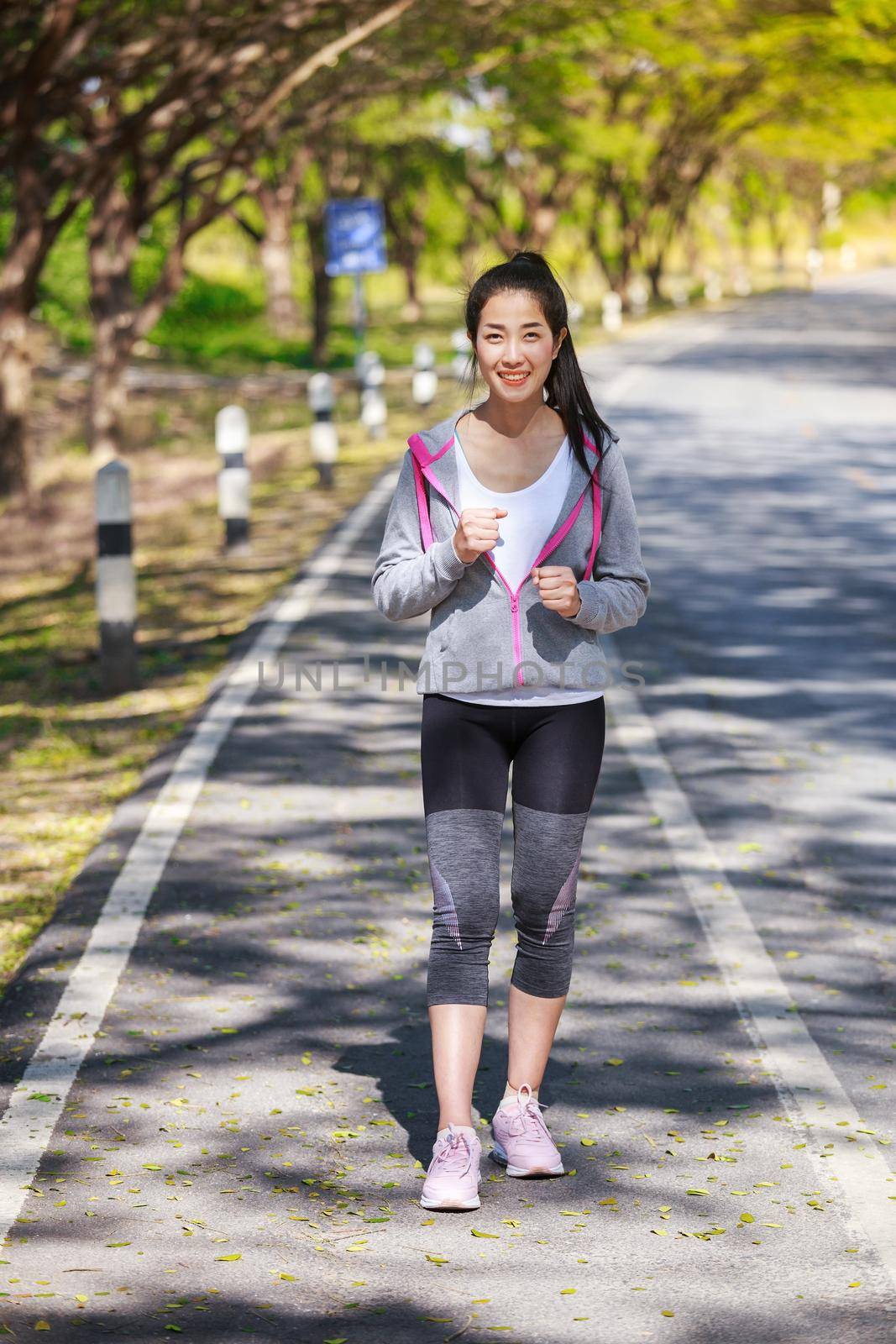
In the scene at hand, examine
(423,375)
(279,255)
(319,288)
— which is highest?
(279,255)

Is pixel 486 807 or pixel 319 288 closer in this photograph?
pixel 486 807

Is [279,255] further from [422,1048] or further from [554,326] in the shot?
[554,326]

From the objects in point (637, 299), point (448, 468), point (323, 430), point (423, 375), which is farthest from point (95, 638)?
point (637, 299)

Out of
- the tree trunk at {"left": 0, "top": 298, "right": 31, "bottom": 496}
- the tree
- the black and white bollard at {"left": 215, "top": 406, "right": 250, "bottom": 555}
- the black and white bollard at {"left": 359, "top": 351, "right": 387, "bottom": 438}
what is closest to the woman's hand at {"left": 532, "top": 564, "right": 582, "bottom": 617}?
the black and white bollard at {"left": 215, "top": 406, "right": 250, "bottom": 555}

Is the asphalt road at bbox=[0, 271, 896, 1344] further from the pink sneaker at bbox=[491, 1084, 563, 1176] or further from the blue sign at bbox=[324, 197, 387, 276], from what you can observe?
the blue sign at bbox=[324, 197, 387, 276]

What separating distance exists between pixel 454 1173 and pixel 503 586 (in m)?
1.27

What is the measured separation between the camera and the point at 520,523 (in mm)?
4109

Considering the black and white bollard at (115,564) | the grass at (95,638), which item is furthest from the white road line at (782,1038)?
the black and white bollard at (115,564)

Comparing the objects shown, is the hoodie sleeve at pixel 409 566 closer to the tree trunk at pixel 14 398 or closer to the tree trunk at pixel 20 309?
the tree trunk at pixel 20 309

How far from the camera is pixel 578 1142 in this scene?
4.46 metres

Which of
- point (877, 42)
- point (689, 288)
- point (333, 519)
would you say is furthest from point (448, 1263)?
point (689, 288)

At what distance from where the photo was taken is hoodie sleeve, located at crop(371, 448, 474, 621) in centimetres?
398

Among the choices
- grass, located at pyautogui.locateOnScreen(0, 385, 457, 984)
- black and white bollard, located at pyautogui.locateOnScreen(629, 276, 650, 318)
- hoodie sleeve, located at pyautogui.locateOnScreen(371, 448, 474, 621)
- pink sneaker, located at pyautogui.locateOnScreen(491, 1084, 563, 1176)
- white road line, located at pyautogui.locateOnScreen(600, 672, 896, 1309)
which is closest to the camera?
hoodie sleeve, located at pyautogui.locateOnScreen(371, 448, 474, 621)

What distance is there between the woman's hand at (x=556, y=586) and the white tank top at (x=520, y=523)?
14 centimetres
